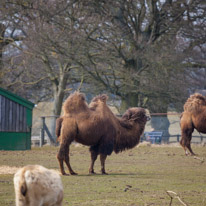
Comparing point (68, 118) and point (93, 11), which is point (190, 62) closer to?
point (93, 11)

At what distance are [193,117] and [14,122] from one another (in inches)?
364

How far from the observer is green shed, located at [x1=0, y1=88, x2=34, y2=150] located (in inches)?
874

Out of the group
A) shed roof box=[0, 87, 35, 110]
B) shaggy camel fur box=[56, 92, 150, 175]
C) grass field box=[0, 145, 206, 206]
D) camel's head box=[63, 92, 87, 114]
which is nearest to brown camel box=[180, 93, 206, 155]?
grass field box=[0, 145, 206, 206]

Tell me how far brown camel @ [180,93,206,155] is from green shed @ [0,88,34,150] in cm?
868

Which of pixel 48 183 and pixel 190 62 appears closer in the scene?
pixel 48 183

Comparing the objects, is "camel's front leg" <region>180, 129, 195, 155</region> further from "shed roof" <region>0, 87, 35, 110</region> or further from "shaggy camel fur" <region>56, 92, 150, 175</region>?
"shed roof" <region>0, 87, 35, 110</region>

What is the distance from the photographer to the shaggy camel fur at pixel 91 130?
11.7 metres

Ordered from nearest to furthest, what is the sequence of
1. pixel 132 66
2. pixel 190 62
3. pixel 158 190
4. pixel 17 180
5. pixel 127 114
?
1. pixel 17 180
2. pixel 158 190
3. pixel 127 114
4. pixel 132 66
5. pixel 190 62

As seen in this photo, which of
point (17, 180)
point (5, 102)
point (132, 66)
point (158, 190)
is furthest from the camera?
point (132, 66)

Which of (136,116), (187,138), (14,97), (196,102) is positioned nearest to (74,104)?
(136,116)

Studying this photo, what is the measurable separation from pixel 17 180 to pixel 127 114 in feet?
26.9

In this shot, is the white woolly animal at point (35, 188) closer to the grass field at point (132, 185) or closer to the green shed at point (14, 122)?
the grass field at point (132, 185)

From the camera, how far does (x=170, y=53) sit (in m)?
26.5

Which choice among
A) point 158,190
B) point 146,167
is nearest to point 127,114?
point 146,167
